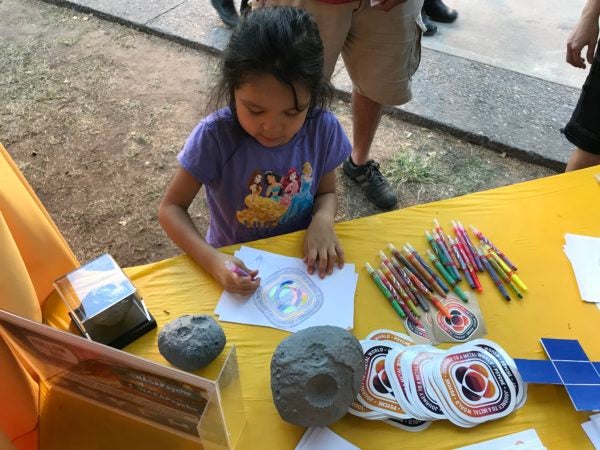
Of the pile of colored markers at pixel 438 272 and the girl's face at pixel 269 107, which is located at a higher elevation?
the girl's face at pixel 269 107

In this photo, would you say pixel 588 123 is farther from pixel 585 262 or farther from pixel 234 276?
pixel 234 276

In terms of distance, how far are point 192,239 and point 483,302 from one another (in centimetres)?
63

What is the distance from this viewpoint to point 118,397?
2.69ft

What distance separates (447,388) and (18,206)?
32.8 inches

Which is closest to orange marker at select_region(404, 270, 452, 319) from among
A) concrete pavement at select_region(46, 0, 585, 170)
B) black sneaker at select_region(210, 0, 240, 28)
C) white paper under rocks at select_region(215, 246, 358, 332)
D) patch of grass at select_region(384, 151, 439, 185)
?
white paper under rocks at select_region(215, 246, 358, 332)

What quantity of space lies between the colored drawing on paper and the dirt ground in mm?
1054

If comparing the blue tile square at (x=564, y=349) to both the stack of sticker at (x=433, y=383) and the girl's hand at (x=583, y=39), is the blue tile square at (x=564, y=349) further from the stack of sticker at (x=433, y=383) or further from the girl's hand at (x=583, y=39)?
the girl's hand at (x=583, y=39)

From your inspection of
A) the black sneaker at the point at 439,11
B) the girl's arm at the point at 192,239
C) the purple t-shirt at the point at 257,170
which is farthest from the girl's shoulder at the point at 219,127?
the black sneaker at the point at 439,11

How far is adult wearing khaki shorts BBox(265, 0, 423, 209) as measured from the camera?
165 cm

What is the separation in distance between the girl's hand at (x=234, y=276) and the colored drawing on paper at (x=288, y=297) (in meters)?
0.03

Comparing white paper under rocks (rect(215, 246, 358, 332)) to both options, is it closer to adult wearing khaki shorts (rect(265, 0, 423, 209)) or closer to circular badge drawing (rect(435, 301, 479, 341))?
circular badge drawing (rect(435, 301, 479, 341))

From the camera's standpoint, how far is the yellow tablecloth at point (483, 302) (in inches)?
33.9

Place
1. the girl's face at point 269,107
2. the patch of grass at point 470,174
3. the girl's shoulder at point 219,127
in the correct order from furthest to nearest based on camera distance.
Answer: the patch of grass at point 470,174 → the girl's shoulder at point 219,127 → the girl's face at point 269,107

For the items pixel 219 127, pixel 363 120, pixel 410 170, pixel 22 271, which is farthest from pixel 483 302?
pixel 410 170
